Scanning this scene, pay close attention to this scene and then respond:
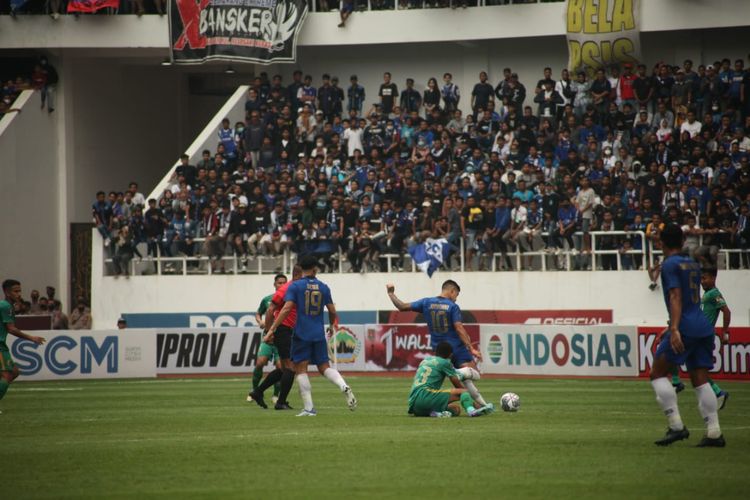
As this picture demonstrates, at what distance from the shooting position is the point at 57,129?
135 ft

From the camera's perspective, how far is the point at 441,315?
16531 millimetres

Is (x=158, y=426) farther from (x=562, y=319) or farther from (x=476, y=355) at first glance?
(x=562, y=319)

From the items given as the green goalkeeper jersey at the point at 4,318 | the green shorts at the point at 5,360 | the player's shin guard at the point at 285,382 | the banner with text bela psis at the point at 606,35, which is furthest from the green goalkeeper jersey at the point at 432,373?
the banner with text bela psis at the point at 606,35

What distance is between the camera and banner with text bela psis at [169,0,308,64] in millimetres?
39625

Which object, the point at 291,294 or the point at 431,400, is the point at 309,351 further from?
the point at 431,400

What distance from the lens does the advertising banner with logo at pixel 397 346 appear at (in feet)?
95.9

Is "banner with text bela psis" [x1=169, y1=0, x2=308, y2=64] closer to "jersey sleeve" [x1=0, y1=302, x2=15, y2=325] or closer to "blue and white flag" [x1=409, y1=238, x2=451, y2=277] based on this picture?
"blue and white flag" [x1=409, y1=238, x2=451, y2=277]

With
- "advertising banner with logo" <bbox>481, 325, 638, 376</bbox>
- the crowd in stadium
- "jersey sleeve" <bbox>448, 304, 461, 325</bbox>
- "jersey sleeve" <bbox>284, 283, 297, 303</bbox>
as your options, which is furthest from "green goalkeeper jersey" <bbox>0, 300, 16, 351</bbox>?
the crowd in stadium

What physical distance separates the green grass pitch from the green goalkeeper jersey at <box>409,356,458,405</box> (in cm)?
54

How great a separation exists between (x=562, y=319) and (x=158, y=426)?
61.5 ft

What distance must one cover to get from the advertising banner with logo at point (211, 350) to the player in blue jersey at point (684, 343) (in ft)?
61.2

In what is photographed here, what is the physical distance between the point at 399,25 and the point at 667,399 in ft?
94.0

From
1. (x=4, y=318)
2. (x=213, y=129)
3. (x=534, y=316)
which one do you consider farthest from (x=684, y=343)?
(x=213, y=129)

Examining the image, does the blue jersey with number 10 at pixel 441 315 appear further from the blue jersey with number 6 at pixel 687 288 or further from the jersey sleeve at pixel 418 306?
the blue jersey with number 6 at pixel 687 288
